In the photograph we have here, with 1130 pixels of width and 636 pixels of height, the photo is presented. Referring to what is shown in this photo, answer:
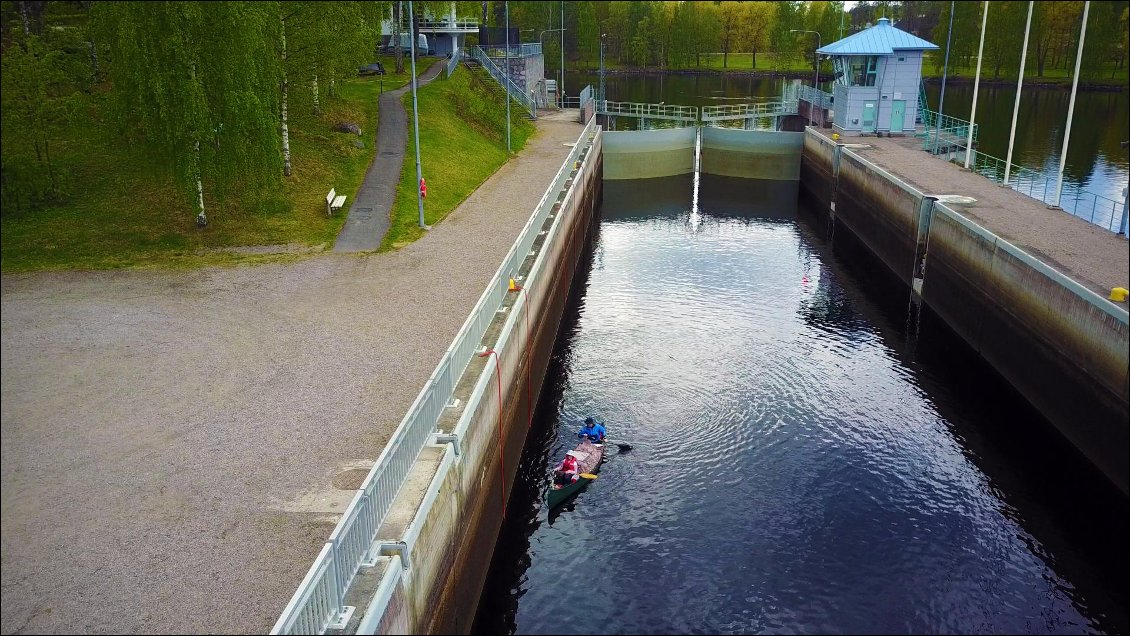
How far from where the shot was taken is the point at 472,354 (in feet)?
63.4

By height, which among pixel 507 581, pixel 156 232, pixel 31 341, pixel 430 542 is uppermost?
pixel 31 341

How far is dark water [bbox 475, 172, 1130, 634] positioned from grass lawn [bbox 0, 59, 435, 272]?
10.8 metres

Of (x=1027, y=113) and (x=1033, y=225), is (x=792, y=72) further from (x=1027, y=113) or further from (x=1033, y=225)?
(x=1033, y=225)

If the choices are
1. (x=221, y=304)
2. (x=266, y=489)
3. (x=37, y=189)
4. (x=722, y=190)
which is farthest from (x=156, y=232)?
(x=722, y=190)

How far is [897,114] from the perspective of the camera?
185 ft

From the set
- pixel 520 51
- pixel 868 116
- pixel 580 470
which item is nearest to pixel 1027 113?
pixel 868 116

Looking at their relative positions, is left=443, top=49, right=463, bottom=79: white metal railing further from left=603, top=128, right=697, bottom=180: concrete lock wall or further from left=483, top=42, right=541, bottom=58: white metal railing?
left=603, top=128, right=697, bottom=180: concrete lock wall

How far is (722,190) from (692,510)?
43692 mm

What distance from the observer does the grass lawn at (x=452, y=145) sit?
115 feet

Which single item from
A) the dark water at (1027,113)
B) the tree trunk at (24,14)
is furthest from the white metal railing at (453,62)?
the tree trunk at (24,14)

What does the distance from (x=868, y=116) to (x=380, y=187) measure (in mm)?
34126

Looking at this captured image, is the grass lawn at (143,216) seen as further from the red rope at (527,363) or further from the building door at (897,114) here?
the building door at (897,114)

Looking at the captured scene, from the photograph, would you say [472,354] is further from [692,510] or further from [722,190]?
[722,190]

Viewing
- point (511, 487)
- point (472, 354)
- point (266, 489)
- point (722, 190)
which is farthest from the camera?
point (722, 190)
